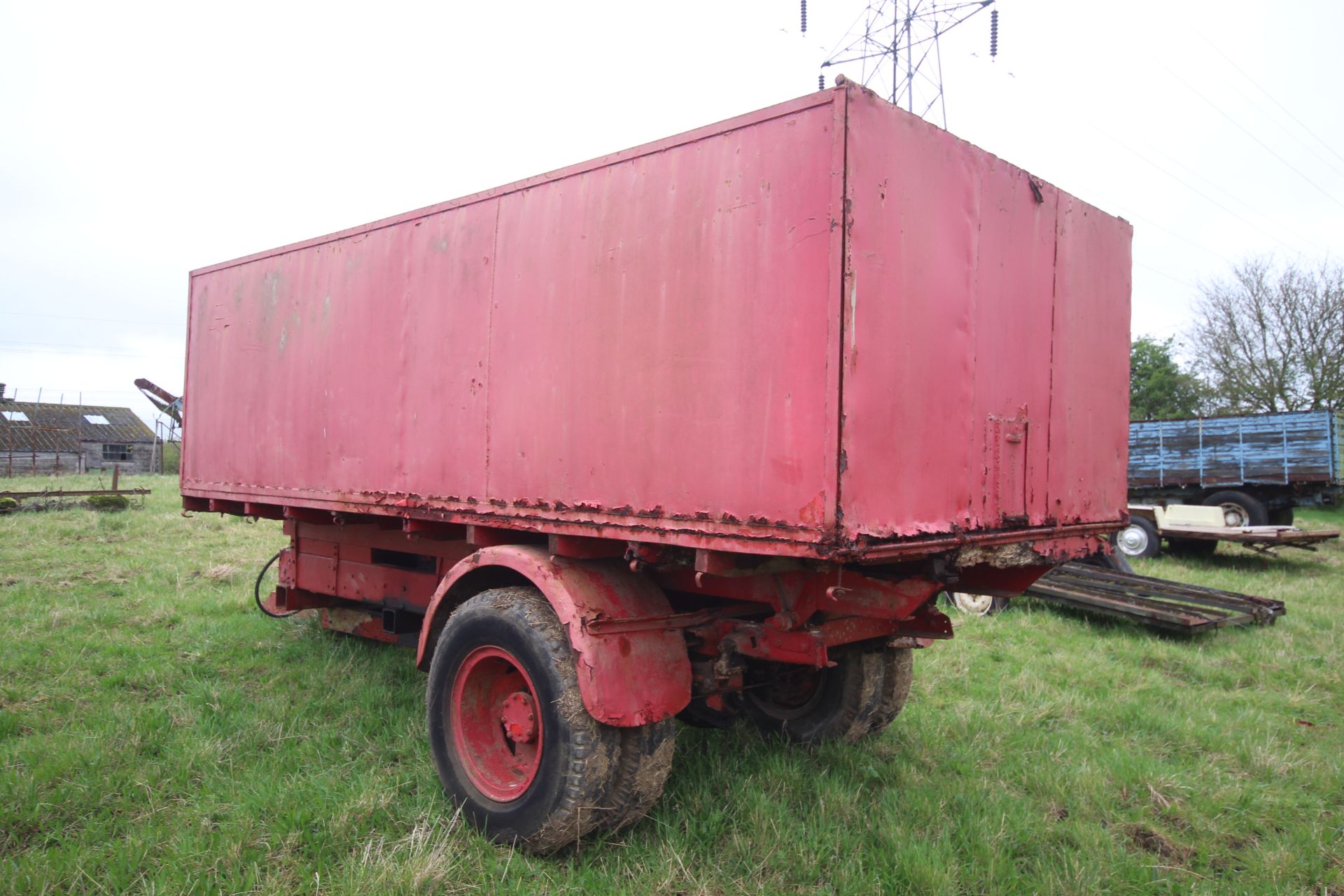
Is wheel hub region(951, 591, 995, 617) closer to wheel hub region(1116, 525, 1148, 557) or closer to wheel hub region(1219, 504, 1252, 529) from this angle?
wheel hub region(1116, 525, 1148, 557)

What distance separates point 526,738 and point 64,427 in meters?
42.2

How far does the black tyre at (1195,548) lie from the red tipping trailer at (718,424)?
11.2 m

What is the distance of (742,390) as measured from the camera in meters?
2.98

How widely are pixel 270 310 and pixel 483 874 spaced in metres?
4.11

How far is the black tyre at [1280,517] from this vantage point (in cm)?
1501

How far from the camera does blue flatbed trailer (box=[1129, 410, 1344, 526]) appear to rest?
13.8 meters

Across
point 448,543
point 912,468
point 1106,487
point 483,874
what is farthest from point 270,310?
point 1106,487

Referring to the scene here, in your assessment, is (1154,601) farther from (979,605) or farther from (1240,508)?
(1240,508)

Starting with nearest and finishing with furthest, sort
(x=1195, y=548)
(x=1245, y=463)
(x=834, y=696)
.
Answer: (x=834, y=696), (x=1195, y=548), (x=1245, y=463)

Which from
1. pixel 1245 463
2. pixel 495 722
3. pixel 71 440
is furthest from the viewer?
pixel 71 440

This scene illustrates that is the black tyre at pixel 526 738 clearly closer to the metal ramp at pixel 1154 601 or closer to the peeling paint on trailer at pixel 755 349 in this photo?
the peeling paint on trailer at pixel 755 349

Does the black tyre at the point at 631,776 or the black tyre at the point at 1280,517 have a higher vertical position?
the black tyre at the point at 1280,517

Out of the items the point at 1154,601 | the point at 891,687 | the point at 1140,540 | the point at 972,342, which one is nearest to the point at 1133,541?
the point at 1140,540

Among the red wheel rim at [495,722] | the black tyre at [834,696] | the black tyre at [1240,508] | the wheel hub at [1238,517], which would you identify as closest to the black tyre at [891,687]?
the black tyre at [834,696]
